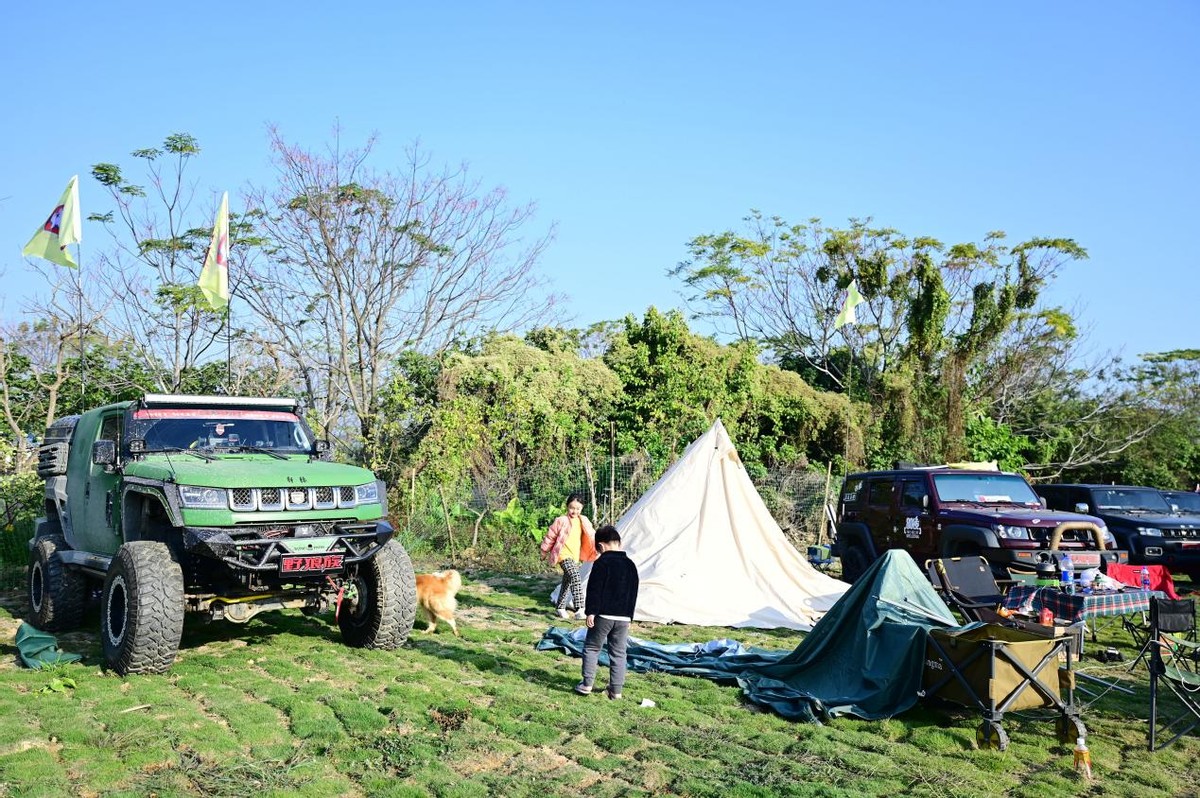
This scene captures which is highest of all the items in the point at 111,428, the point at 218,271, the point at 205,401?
the point at 218,271

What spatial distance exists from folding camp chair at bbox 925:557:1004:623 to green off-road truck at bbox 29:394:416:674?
488 centimetres

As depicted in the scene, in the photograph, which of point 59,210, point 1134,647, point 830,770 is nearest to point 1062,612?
point 1134,647

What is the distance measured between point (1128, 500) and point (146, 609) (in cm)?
1526

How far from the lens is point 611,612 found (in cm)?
733

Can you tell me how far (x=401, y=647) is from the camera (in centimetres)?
888

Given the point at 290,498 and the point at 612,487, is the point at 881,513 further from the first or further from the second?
the point at 290,498

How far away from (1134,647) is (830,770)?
19.6 feet

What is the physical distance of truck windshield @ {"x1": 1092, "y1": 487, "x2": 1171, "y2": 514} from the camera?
52.7 feet

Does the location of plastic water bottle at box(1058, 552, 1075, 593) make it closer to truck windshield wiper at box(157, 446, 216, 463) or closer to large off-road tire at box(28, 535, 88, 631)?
truck windshield wiper at box(157, 446, 216, 463)

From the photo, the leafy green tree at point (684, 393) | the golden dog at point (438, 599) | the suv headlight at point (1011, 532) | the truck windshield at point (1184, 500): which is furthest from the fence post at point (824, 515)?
the golden dog at point (438, 599)

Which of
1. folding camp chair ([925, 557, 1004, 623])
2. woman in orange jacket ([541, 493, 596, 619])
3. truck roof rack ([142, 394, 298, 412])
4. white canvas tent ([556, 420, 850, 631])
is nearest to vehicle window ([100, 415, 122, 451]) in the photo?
truck roof rack ([142, 394, 298, 412])

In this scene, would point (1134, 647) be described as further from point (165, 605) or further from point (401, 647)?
point (165, 605)

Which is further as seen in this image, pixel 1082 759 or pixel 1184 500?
pixel 1184 500

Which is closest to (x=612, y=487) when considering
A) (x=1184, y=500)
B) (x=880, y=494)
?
(x=880, y=494)
